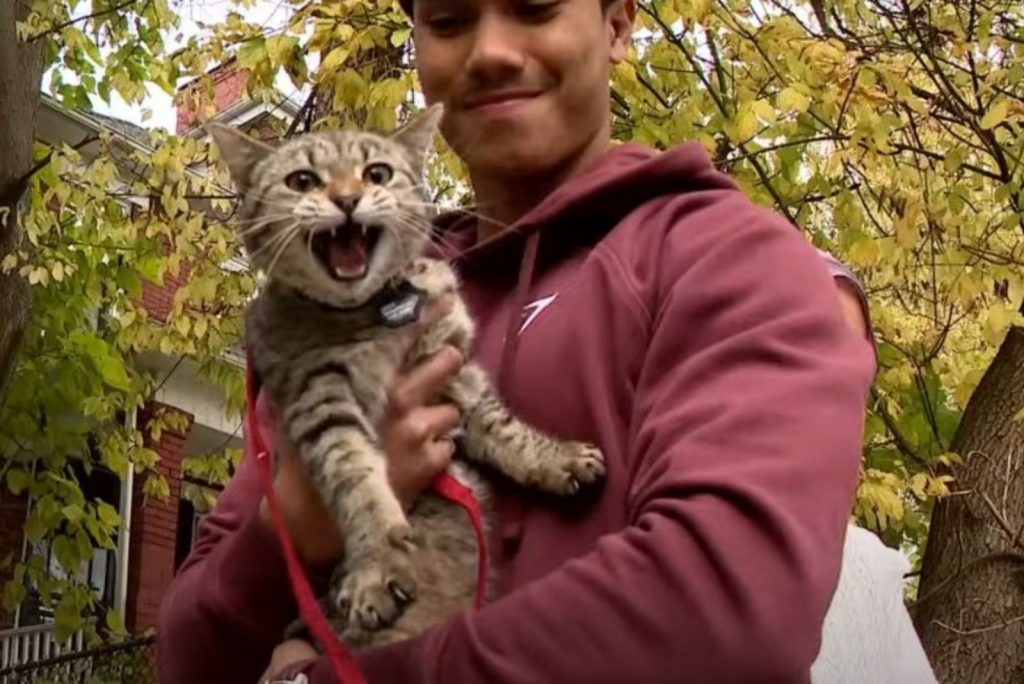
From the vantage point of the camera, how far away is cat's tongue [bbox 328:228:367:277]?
8.82 feet

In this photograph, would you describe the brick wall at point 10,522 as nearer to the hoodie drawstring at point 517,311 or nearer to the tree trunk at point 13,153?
the tree trunk at point 13,153

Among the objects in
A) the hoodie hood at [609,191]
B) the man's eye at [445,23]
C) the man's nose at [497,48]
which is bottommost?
the hoodie hood at [609,191]

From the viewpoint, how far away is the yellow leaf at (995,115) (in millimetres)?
5941

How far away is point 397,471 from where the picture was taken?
249 centimetres

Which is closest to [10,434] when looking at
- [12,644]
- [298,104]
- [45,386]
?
[45,386]

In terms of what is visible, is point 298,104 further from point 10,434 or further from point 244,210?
point 244,210

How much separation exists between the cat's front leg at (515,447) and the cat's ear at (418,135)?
549 millimetres

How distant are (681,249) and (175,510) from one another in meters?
15.5

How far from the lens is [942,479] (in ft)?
22.9

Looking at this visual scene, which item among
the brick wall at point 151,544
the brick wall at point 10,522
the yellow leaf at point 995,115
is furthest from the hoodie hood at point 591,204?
the brick wall at point 151,544

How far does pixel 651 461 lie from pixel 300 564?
0.82 meters

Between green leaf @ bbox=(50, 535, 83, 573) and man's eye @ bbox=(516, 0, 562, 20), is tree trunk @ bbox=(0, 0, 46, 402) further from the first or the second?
man's eye @ bbox=(516, 0, 562, 20)

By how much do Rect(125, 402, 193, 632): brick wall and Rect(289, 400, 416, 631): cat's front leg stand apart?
536 inches

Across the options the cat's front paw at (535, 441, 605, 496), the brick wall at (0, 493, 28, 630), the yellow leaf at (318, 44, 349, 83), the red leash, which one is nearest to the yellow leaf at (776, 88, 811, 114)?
the yellow leaf at (318, 44, 349, 83)
